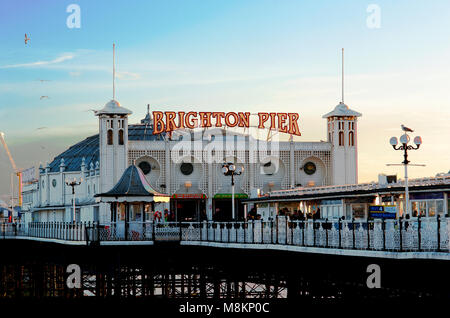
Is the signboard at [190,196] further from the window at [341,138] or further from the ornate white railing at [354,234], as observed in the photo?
the ornate white railing at [354,234]

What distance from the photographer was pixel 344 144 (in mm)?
83625

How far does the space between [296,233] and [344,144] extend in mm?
45314

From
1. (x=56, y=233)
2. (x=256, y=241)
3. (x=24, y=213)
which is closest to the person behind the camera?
(x=256, y=241)

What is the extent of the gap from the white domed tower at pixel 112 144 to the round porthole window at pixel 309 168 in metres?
17.9

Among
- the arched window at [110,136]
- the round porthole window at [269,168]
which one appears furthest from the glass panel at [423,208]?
the arched window at [110,136]

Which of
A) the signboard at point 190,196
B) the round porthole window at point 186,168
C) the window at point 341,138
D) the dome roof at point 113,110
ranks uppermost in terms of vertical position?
the dome roof at point 113,110

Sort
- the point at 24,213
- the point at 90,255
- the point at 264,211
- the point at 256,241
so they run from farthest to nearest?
1. the point at 24,213
2. the point at 264,211
3. the point at 90,255
4. the point at 256,241

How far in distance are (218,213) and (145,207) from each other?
83.1 ft

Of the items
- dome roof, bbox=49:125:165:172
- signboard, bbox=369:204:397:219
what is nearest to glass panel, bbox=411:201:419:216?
signboard, bbox=369:204:397:219

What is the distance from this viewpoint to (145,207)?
56.8 m

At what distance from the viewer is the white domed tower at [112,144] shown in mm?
78750
